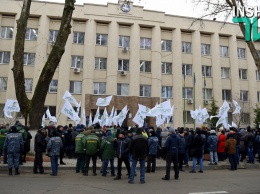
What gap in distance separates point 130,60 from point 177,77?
243 inches

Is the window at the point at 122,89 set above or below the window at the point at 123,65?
below

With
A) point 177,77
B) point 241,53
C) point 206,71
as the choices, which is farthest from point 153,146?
point 241,53

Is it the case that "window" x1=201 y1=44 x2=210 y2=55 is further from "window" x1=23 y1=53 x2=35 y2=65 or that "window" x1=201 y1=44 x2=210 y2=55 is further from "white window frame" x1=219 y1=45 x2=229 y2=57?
"window" x1=23 y1=53 x2=35 y2=65

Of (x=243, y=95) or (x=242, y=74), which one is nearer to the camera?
(x=243, y=95)

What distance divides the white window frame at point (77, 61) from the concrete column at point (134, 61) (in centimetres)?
574

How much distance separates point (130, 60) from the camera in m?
31.5

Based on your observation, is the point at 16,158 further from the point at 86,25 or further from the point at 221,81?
the point at 221,81

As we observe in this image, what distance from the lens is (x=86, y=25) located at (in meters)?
31.2

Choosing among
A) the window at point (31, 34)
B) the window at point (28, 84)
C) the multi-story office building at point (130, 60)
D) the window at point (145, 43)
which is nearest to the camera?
the window at point (28, 84)

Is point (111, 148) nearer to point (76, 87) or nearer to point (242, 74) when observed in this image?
point (76, 87)

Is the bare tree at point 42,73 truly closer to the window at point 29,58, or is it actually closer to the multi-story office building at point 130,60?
the multi-story office building at point 130,60

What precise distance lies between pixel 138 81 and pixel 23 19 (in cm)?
1844

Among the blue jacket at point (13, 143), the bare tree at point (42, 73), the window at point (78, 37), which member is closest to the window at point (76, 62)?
the window at point (78, 37)

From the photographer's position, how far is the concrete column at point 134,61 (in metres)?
30.8
